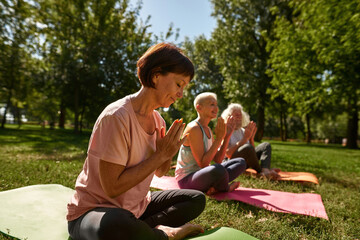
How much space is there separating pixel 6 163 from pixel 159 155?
17.7 ft

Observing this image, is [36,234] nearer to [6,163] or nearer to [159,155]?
[159,155]

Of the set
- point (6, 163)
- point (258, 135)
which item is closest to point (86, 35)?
point (6, 163)

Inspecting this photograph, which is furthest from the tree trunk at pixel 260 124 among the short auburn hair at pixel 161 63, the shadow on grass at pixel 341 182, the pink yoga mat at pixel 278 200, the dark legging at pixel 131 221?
the short auburn hair at pixel 161 63

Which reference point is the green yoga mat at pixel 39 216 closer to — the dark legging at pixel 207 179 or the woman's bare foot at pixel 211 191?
the dark legging at pixel 207 179

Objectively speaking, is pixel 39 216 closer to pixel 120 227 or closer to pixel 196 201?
pixel 120 227

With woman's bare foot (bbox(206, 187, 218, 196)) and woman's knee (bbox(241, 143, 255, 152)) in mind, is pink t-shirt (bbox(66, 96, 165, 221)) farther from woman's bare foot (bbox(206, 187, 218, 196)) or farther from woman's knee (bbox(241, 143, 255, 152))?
woman's knee (bbox(241, 143, 255, 152))

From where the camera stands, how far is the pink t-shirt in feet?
5.27

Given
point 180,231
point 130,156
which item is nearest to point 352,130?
point 180,231

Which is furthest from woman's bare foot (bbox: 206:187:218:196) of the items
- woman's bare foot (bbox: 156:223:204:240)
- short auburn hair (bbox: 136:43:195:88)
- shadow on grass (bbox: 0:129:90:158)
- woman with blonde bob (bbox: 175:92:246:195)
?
shadow on grass (bbox: 0:129:90:158)

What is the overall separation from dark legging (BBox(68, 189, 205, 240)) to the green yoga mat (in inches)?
11.0

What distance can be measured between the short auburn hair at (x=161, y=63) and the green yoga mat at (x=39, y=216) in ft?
4.60

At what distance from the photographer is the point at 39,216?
2604 millimetres

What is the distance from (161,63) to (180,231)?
4.46 feet

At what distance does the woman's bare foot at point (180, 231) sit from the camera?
1.98 metres
